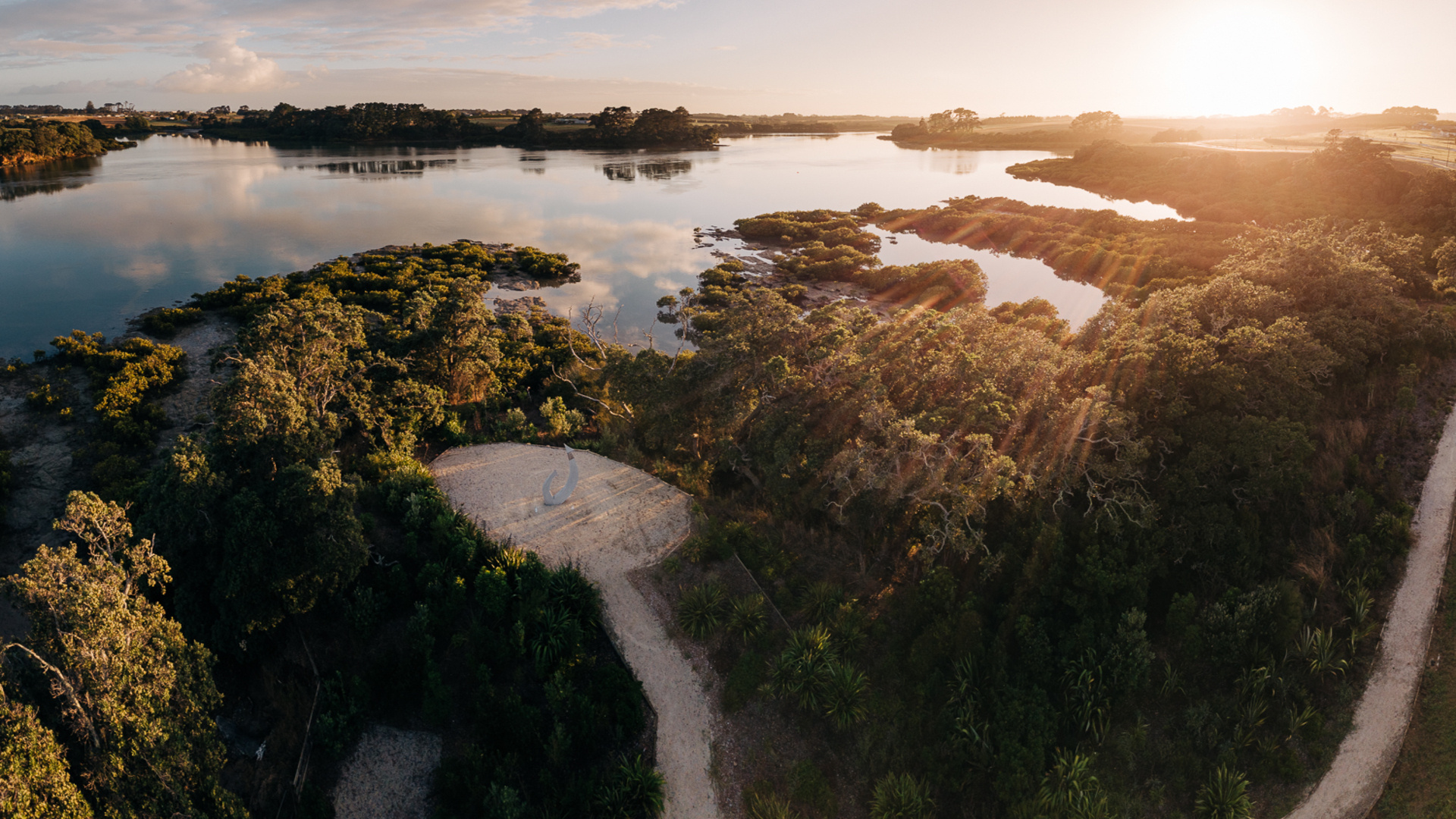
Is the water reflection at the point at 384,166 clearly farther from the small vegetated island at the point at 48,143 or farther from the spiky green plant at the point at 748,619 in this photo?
the spiky green plant at the point at 748,619

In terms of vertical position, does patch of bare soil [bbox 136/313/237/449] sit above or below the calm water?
below

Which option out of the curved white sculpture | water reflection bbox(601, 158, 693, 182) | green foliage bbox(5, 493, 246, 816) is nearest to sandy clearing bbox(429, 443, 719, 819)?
the curved white sculpture

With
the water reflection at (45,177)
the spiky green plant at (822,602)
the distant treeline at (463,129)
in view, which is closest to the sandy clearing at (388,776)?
the spiky green plant at (822,602)

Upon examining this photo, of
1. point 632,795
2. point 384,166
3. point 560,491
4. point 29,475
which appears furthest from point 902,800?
point 384,166

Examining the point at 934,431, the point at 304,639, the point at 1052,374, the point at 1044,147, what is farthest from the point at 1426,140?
the point at 1044,147

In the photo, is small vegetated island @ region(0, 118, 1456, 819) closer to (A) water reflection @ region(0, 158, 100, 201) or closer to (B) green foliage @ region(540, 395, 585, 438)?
(B) green foliage @ region(540, 395, 585, 438)

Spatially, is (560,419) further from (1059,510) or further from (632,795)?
(1059,510)
